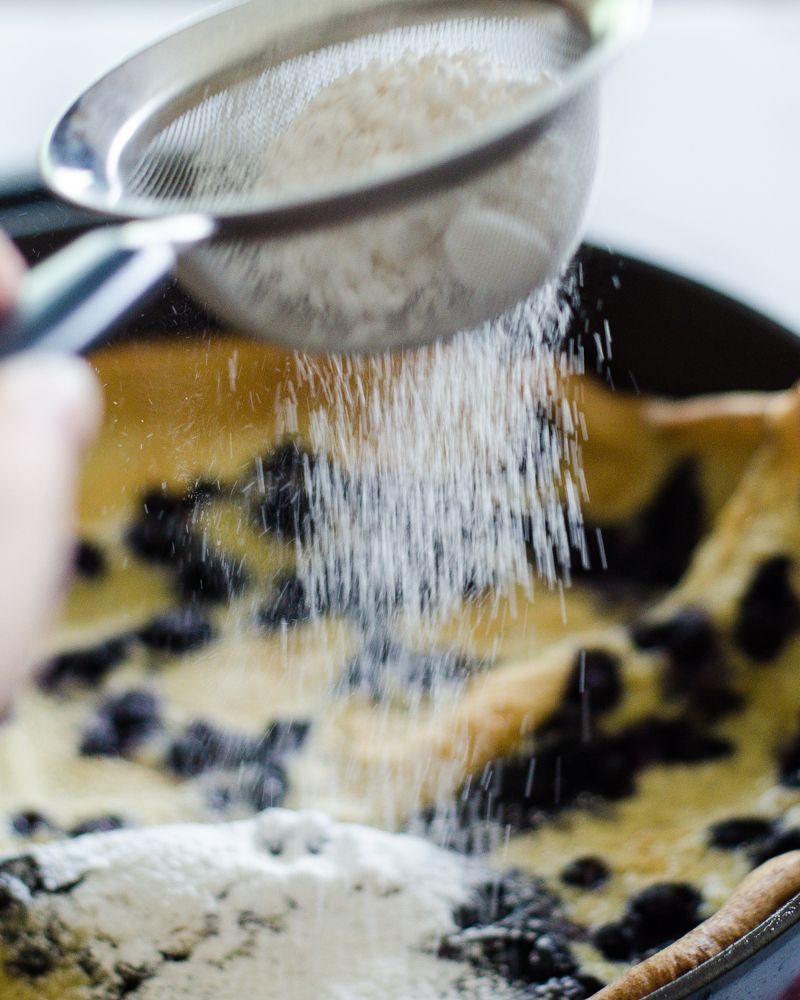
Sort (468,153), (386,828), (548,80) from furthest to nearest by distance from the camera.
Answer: (386,828), (548,80), (468,153)

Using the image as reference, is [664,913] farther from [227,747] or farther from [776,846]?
[227,747]

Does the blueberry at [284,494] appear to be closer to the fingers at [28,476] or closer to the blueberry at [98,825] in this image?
the blueberry at [98,825]

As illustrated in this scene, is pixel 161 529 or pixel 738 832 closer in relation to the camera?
pixel 738 832

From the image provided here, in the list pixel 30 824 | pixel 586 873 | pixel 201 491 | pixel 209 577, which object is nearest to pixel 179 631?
pixel 209 577

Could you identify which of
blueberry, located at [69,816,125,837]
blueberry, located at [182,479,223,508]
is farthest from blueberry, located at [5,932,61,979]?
blueberry, located at [182,479,223,508]

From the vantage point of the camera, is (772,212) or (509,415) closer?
(509,415)

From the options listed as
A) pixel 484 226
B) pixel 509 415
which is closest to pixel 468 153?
pixel 484 226

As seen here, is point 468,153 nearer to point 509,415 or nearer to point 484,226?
point 484,226

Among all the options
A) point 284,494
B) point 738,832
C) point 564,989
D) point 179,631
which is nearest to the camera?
point 564,989
